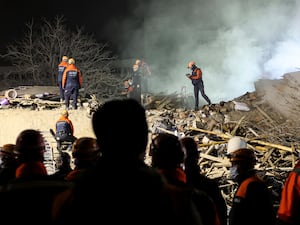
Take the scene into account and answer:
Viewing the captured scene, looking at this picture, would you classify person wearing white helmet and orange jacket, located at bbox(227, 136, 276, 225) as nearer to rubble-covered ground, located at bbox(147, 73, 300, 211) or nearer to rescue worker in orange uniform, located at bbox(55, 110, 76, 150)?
rubble-covered ground, located at bbox(147, 73, 300, 211)

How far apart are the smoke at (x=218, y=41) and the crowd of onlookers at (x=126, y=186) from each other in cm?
1613

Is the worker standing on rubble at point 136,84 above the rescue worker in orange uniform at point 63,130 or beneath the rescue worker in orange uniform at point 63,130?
above

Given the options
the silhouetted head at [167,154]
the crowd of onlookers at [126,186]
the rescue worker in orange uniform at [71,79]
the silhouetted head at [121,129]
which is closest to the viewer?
the crowd of onlookers at [126,186]

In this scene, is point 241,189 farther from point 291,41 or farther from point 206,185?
point 291,41

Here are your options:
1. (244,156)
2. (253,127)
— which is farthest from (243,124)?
(244,156)

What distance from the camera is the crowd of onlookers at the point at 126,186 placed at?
6.19ft

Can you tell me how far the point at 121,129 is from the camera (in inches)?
78.7

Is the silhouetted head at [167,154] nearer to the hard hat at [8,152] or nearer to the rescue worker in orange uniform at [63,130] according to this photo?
the hard hat at [8,152]

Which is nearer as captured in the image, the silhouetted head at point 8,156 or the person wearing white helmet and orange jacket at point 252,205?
the person wearing white helmet and orange jacket at point 252,205

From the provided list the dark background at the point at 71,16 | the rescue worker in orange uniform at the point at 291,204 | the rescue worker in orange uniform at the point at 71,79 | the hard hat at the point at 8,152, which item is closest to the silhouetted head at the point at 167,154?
the rescue worker in orange uniform at the point at 291,204

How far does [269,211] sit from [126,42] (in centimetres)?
3027

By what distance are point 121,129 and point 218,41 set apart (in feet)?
79.5

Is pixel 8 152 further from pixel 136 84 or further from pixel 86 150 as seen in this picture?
pixel 136 84

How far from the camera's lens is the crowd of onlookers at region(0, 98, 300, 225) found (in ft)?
6.19
